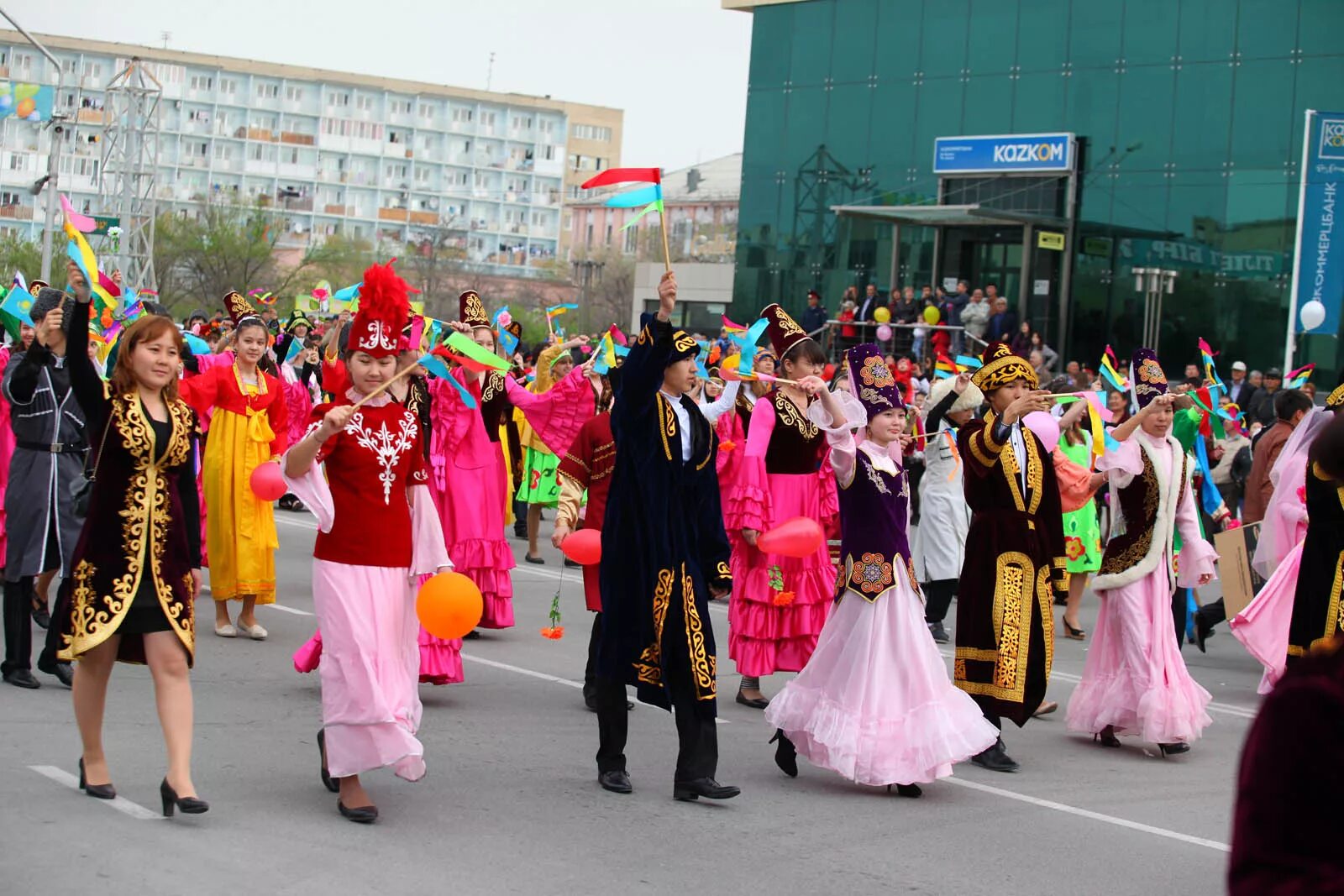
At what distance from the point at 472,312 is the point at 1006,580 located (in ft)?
12.7

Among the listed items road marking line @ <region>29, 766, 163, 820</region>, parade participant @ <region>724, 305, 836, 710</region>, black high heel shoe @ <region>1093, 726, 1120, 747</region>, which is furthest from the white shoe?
black high heel shoe @ <region>1093, 726, 1120, 747</region>

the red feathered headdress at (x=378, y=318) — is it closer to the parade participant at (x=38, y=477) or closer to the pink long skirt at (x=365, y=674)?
the pink long skirt at (x=365, y=674)

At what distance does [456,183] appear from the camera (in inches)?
4660

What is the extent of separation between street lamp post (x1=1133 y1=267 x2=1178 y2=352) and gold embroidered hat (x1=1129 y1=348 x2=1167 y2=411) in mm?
21549

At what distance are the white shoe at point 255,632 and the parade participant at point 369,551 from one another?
4.23m

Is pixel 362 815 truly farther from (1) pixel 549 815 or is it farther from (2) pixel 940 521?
(2) pixel 940 521

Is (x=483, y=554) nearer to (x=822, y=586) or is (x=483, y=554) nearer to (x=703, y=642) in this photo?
(x=822, y=586)

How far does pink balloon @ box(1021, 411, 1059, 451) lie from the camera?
28.3ft

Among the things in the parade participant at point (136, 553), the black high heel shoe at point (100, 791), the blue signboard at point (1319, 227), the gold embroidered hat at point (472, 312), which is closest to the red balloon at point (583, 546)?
the parade participant at point (136, 553)

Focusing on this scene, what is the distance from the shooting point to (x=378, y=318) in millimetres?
6672

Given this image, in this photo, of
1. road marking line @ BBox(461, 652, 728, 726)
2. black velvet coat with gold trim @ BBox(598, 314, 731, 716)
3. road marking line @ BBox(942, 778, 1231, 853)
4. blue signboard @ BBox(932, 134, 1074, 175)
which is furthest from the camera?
blue signboard @ BBox(932, 134, 1074, 175)

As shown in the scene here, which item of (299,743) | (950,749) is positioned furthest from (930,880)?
(299,743)

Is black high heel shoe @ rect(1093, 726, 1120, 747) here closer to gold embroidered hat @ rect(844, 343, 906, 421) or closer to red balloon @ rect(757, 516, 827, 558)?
red balloon @ rect(757, 516, 827, 558)

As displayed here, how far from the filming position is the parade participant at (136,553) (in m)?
6.21
